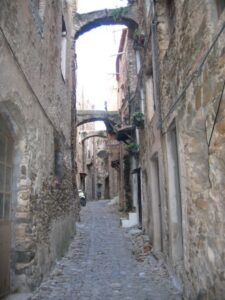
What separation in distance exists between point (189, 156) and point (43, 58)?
334 centimetres

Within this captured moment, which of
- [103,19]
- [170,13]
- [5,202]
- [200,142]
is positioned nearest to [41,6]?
[170,13]

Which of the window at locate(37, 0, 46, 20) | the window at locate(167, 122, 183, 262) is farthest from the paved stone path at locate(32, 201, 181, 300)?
the window at locate(37, 0, 46, 20)

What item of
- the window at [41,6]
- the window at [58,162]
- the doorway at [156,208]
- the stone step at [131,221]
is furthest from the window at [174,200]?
the stone step at [131,221]

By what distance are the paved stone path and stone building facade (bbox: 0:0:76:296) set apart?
1.18 feet

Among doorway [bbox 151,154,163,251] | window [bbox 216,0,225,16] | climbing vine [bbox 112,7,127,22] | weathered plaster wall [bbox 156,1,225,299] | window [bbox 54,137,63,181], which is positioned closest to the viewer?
Answer: weathered plaster wall [bbox 156,1,225,299]

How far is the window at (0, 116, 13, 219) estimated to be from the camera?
4.36 meters

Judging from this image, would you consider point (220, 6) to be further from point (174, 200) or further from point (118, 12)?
point (118, 12)

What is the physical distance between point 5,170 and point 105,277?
2.76 metres

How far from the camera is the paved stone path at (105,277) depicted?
4809 mm

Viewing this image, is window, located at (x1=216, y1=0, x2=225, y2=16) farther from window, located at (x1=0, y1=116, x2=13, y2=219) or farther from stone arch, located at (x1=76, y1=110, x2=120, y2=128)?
stone arch, located at (x1=76, y1=110, x2=120, y2=128)

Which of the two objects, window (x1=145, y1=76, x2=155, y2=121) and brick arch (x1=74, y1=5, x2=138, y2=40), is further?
brick arch (x1=74, y1=5, x2=138, y2=40)

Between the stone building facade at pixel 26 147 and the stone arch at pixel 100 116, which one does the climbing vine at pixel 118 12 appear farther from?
the stone arch at pixel 100 116

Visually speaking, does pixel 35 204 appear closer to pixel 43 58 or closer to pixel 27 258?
pixel 27 258

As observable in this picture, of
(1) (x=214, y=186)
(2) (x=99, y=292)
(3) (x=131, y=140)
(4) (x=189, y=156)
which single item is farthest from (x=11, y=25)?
(3) (x=131, y=140)
